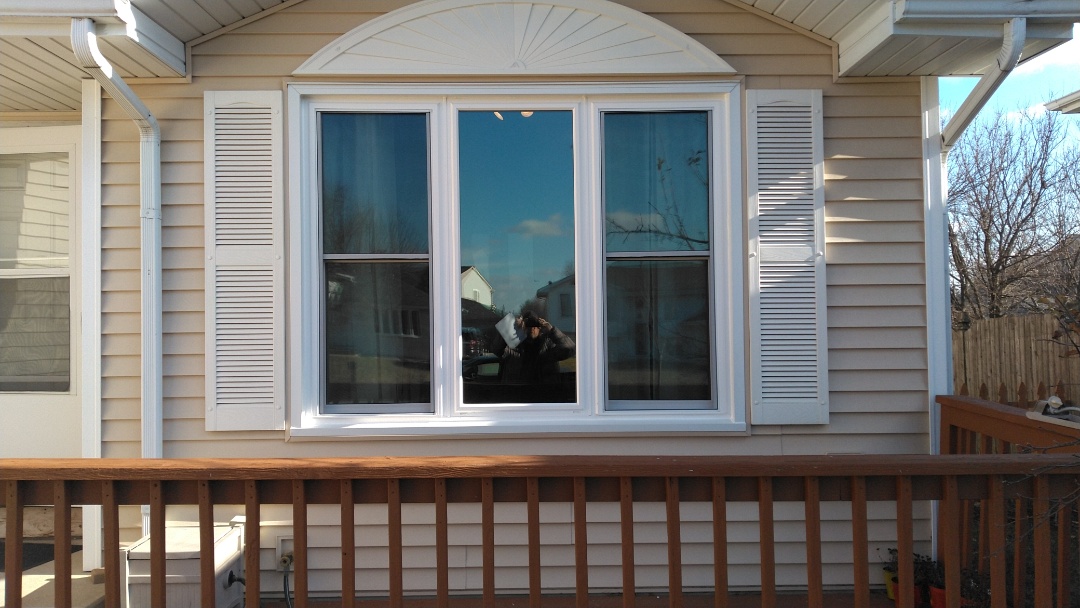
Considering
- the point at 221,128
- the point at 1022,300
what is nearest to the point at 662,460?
the point at 221,128

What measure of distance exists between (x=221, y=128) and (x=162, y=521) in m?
1.98

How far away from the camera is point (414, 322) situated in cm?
357

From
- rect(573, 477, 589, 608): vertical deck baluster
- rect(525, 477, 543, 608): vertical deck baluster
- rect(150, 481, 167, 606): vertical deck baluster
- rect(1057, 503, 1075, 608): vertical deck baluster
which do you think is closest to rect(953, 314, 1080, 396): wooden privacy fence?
rect(1057, 503, 1075, 608): vertical deck baluster

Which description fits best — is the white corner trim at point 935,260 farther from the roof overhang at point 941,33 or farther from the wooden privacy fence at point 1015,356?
the wooden privacy fence at point 1015,356

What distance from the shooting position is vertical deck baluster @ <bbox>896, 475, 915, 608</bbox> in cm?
226

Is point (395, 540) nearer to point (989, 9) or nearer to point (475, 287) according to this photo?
point (475, 287)

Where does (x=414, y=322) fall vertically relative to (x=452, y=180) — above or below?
below

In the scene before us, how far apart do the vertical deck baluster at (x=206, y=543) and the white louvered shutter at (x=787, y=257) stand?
240 centimetres

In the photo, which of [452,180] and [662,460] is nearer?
[662,460]

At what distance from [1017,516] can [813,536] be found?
0.80 m

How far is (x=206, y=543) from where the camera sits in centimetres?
229

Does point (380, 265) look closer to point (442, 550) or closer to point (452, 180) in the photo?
point (452, 180)

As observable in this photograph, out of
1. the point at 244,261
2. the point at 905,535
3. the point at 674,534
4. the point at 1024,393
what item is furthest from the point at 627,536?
the point at 1024,393

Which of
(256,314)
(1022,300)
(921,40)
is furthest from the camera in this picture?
(1022,300)
